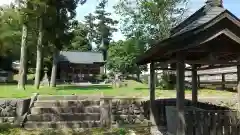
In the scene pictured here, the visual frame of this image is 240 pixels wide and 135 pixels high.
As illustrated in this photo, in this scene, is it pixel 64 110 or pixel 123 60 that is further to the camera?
pixel 123 60

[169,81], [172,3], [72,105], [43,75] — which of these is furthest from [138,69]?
[72,105]

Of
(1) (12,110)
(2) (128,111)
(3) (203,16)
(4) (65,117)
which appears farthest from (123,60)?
(3) (203,16)

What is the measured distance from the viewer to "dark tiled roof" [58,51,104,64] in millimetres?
53312

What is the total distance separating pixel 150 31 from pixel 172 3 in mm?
3310

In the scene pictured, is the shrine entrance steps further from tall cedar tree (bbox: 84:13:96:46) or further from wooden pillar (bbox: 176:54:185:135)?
tall cedar tree (bbox: 84:13:96:46)

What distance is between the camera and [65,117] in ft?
45.3

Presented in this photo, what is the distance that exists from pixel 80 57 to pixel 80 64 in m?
1.70

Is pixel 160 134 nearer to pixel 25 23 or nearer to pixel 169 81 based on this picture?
pixel 169 81

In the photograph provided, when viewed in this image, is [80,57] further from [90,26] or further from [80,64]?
[90,26]

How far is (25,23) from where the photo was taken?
24.0m

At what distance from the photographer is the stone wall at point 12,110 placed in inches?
533

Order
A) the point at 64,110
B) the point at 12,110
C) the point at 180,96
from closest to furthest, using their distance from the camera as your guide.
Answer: the point at 180,96 → the point at 12,110 → the point at 64,110

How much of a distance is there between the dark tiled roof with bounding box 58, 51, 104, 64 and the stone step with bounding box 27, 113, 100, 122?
39.0 metres

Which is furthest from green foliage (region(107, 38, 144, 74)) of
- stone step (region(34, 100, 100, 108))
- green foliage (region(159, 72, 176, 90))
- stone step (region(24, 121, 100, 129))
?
stone step (region(24, 121, 100, 129))
